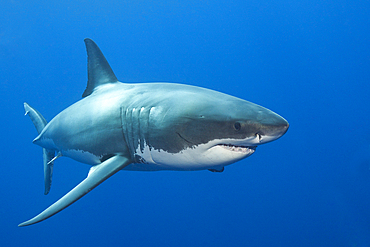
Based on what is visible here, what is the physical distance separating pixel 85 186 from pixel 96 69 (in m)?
1.96

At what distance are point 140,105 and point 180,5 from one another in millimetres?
27800

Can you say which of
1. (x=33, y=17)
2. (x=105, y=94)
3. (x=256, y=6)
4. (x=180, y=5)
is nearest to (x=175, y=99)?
(x=105, y=94)

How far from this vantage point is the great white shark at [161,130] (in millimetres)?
1586

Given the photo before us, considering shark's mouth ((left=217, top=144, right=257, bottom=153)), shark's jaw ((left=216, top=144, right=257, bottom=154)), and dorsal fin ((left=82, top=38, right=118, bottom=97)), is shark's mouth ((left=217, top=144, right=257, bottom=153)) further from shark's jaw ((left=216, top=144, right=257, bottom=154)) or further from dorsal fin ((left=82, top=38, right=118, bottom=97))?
dorsal fin ((left=82, top=38, right=118, bottom=97))

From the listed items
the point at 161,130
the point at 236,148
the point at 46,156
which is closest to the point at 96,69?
the point at 161,130

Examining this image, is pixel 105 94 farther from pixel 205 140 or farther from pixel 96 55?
pixel 205 140

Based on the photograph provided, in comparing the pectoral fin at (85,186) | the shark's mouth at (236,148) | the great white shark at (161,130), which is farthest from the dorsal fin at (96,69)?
the shark's mouth at (236,148)

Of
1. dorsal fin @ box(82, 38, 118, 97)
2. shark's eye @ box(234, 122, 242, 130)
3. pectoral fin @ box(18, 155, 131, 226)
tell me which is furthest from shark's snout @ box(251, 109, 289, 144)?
dorsal fin @ box(82, 38, 118, 97)

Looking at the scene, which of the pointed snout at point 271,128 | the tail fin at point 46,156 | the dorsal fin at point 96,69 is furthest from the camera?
the tail fin at point 46,156

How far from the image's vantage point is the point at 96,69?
3.20m

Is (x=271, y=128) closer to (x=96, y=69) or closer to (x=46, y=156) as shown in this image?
(x=96, y=69)

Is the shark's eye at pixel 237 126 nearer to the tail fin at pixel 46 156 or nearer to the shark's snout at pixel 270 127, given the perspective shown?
the shark's snout at pixel 270 127

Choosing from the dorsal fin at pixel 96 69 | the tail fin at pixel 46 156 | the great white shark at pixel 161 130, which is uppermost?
the dorsal fin at pixel 96 69

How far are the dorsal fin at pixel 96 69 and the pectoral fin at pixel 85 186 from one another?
145 cm
